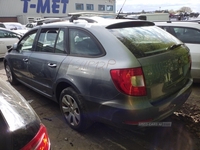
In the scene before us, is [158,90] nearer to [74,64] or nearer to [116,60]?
[116,60]

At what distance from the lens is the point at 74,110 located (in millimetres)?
2818

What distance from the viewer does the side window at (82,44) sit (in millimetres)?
2501

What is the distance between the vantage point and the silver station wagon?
2160mm

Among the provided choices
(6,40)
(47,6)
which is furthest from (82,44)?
(47,6)

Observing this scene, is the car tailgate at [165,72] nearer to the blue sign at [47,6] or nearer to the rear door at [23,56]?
the rear door at [23,56]

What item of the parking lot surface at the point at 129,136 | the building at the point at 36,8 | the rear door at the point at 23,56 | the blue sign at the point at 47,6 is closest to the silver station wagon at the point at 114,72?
the parking lot surface at the point at 129,136

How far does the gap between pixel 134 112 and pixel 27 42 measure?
112 inches

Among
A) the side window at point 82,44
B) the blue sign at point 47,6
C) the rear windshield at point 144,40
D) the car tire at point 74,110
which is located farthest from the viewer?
the blue sign at point 47,6

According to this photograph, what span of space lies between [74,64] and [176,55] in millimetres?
1348

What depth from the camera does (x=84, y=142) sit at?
2.66 metres

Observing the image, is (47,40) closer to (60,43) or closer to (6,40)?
(60,43)

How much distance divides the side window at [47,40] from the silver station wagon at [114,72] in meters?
0.02

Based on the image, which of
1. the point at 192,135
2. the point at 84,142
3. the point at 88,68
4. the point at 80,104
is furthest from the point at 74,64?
the point at 192,135

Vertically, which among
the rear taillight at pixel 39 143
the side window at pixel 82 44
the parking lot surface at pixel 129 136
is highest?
the side window at pixel 82 44
